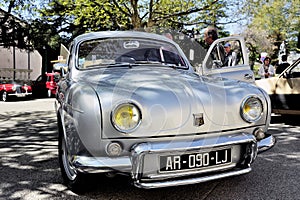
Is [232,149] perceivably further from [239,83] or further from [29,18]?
[29,18]

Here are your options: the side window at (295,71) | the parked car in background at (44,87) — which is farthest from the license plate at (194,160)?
the parked car in background at (44,87)

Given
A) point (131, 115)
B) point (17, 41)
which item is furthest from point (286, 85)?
point (17, 41)

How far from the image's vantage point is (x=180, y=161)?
244 centimetres

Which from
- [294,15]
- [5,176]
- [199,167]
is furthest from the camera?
[294,15]

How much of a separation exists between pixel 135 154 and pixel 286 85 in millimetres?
5048

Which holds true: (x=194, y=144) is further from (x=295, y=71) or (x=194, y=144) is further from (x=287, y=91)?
(x=295, y=71)

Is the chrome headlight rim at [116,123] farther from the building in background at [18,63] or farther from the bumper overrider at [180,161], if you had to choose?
the building in background at [18,63]

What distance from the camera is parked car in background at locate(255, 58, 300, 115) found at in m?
6.18

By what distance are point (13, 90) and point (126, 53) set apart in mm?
12078

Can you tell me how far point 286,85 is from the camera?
6383 millimetres

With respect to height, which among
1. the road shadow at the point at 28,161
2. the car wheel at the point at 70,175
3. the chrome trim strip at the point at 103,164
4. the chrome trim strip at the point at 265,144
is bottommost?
the road shadow at the point at 28,161

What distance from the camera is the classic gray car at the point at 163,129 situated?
2.37m

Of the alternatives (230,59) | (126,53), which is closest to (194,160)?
(126,53)

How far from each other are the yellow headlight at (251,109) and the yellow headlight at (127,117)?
0.97 m
